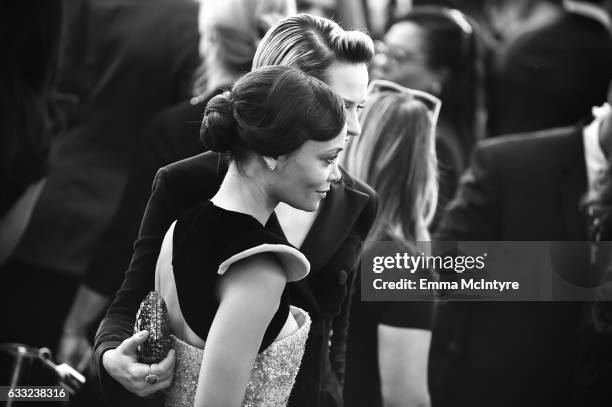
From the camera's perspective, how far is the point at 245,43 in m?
3.30

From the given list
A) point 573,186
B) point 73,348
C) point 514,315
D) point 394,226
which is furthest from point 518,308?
point 73,348

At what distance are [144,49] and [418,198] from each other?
126 centimetres

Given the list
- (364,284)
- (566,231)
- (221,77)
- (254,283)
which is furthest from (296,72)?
(566,231)

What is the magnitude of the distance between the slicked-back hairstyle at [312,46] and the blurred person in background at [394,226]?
541 millimetres

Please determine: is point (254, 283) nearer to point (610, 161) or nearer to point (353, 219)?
point (353, 219)

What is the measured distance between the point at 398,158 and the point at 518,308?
0.62 meters

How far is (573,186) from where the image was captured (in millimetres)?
3186

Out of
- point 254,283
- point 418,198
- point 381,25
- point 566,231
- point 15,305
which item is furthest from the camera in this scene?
point 381,25

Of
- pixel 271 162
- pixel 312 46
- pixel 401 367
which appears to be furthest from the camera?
pixel 401 367

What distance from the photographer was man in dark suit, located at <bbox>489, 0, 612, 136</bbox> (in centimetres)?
429

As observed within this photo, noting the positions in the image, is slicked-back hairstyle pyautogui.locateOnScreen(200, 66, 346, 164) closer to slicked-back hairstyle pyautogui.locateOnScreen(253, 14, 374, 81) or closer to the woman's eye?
the woman's eye

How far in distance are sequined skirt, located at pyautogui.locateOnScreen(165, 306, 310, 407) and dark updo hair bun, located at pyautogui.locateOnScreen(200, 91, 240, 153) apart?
41cm

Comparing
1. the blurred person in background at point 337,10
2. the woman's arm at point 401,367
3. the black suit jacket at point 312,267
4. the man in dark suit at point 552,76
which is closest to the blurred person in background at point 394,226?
the woman's arm at point 401,367

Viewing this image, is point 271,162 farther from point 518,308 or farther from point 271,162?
point 518,308
